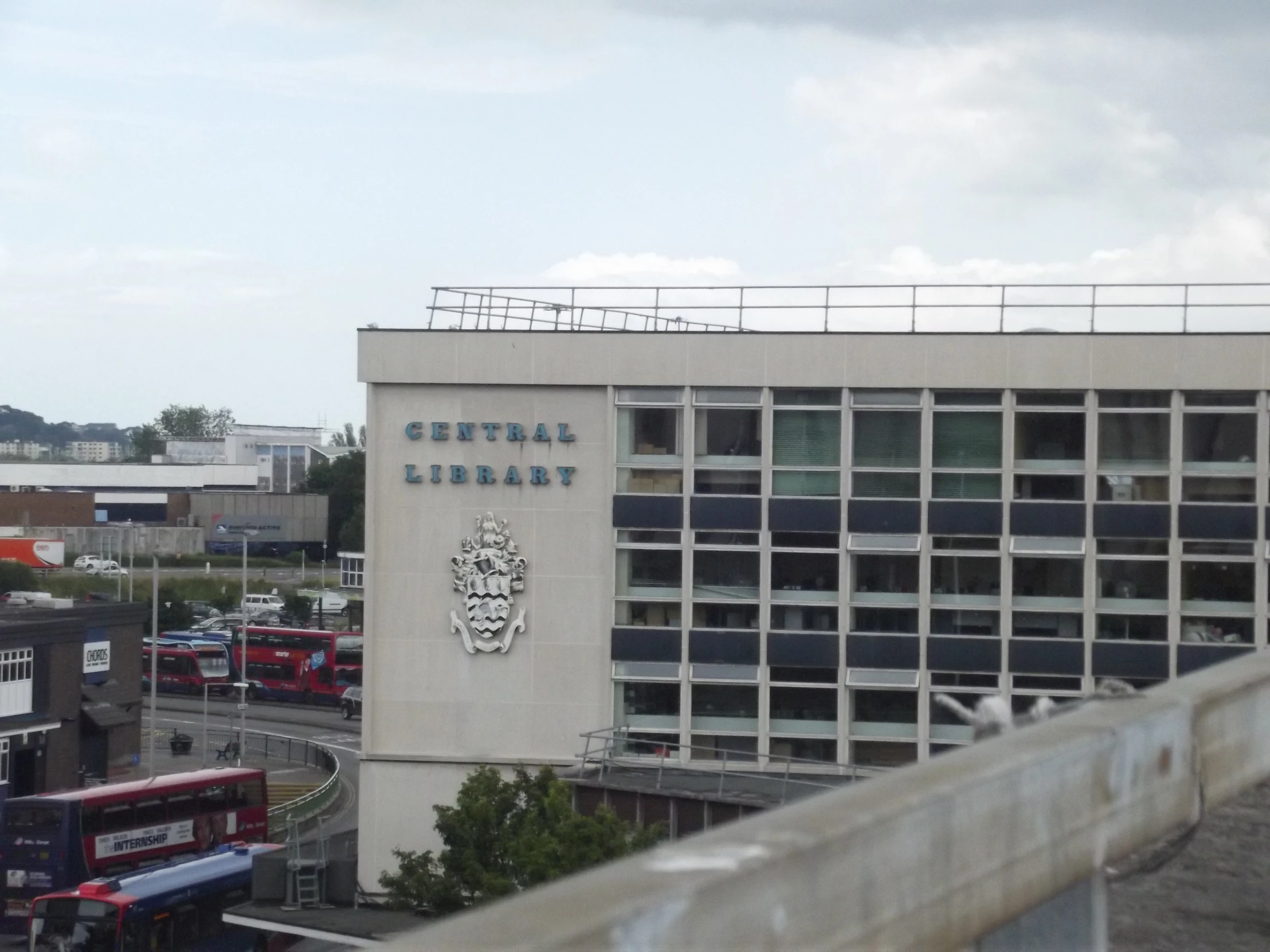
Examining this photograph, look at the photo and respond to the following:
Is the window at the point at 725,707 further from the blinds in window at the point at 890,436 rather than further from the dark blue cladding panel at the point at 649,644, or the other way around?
the blinds in window at the point at 890,436

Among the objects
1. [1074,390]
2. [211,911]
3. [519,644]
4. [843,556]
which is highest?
[1074,390]

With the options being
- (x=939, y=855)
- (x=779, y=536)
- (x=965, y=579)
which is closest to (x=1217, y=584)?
(x=965, y=579)

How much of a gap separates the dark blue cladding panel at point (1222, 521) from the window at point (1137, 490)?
492 mm

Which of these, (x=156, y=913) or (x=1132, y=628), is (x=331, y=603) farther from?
(x=1132, y=628)

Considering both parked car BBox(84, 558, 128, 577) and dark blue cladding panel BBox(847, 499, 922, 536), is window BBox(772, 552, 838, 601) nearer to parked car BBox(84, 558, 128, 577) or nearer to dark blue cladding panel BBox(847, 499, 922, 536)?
dark blue cladding panel BBox(847, 499, 922, 536)

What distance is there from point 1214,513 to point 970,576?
160 inches

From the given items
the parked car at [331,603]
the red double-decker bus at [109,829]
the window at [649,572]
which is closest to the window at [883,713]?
the window at [649,572]

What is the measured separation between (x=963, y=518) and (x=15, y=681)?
3206 cm

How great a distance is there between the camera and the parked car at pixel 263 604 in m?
86.6

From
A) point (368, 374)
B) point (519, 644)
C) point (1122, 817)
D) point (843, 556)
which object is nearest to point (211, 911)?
point (519, 644)

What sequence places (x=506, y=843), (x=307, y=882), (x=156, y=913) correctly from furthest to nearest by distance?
(x=156, y=913) < (x=307, y=882) < (x=506, y=843)

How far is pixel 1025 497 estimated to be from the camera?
2672cm

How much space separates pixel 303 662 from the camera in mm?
68938

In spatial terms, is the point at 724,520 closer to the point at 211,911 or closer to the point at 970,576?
the point at 970,576
